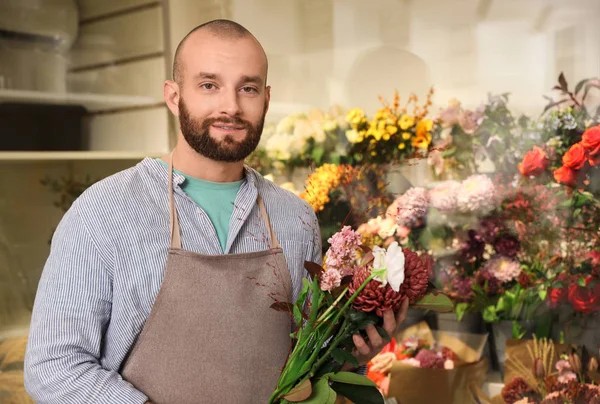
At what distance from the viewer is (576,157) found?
7.67 ft

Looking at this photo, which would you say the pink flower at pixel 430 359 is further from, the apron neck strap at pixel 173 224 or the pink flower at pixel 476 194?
the apron neck strap at pixel 173 224

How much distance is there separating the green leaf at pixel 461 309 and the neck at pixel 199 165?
1.11 metres

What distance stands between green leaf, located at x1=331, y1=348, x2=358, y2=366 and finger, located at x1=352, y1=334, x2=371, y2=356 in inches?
1.4

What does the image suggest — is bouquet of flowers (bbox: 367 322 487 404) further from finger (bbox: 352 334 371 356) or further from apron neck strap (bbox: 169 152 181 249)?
apron neck strap (bbox: 169 152 181 249)

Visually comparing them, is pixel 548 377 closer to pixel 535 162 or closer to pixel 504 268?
pixel 504 268

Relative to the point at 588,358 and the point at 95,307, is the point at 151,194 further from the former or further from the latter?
the point at 588,358

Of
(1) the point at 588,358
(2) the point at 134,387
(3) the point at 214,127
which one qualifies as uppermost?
(3) the point at 214,127

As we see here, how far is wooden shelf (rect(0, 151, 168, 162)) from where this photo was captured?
109 inches

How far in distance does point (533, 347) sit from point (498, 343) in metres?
0.11

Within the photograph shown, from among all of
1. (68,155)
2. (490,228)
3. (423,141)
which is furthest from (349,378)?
(68,155)

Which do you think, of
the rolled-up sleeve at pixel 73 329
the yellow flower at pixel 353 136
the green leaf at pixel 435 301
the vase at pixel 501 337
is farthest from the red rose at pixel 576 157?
the rolled-up sleeve at pixel 73 329

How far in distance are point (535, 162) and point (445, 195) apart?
1.01 feet

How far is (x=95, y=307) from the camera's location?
1.47 metres

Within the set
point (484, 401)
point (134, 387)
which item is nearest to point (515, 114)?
point (484, 401)
